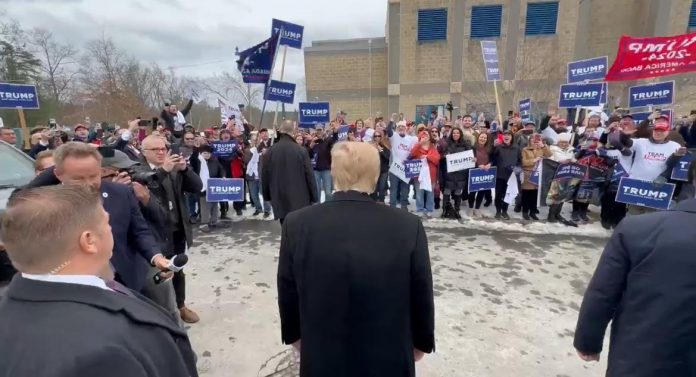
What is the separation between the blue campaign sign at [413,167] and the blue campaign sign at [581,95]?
12.6ft

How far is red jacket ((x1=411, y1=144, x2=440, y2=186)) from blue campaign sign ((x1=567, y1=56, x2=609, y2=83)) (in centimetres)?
462

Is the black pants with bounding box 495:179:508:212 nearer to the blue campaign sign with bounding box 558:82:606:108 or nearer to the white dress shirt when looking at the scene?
the blue campaign sign with bounding box 558:82:606:108

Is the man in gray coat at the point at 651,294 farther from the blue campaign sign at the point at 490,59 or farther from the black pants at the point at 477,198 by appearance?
the blue campaign sign at the point at 490,59

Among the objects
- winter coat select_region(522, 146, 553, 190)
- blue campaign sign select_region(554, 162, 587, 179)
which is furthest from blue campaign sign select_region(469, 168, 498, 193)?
blue campaign sign select_region(554, 162, 587, 179)

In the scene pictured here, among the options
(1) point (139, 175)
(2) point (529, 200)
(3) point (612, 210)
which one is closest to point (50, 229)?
(1) point (139, 175)

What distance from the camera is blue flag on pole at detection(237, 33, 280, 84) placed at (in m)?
9.16

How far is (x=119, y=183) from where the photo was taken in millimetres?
2705

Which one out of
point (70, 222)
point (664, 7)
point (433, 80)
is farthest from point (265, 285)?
point (664, 7)

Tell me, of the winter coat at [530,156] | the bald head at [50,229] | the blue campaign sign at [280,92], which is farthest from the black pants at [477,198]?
the bald head at [50,229]

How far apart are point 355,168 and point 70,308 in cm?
127

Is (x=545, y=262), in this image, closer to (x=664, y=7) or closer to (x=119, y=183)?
(x=119, y=183)

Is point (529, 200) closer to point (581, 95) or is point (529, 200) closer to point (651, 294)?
point (581, 95)

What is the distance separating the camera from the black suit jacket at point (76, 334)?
0.89m

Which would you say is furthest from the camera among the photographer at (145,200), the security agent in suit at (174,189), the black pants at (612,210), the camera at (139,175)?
the black pants at (612,210)
